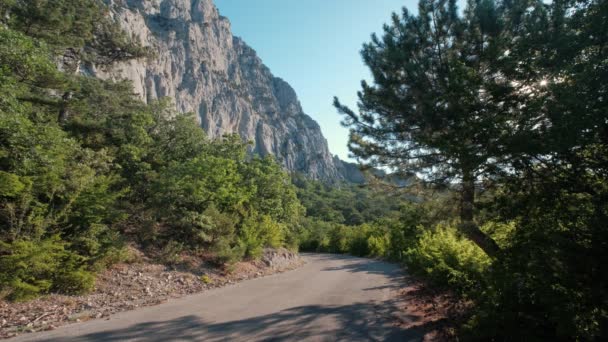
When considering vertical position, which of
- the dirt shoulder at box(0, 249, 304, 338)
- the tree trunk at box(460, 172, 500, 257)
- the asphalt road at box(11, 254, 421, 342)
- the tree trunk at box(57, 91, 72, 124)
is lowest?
the asphalt road at box(11, 254, 421, 342)

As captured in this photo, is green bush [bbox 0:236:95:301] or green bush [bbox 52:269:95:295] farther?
green bush [bbox 52:269:95:295]

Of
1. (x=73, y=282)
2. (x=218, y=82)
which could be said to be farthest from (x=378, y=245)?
(x=218, y=82)

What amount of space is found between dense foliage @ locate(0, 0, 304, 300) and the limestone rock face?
50366 mm

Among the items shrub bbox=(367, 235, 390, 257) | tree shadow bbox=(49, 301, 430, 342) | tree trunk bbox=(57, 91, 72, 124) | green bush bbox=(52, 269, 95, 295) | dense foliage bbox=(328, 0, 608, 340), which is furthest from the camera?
shrub bbox=(367, 235, 390, 257)

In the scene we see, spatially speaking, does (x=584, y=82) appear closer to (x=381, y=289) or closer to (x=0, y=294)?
(x=381, y=289)

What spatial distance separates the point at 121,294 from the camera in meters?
8.40

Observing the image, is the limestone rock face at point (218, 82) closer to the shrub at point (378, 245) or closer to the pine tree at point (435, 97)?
the shrub at point (378, 245)

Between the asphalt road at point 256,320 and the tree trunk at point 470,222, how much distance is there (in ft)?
7.60

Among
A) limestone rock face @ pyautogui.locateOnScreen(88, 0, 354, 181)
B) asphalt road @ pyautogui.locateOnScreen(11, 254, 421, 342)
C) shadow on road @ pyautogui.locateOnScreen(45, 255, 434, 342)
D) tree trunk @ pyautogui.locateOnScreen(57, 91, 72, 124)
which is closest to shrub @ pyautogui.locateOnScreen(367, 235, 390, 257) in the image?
asphalt road @ pyautogui.locateOnScreen(11, 254, 421, 342)

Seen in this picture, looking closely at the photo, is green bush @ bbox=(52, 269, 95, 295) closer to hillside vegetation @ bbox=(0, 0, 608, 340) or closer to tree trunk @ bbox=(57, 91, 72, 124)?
hillside vegetation @ bbox=(0, 0, 608, 340)

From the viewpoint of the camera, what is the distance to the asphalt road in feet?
17.8

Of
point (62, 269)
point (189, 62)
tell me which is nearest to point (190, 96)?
point (189, 62)

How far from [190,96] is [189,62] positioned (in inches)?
573

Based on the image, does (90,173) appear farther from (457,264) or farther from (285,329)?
(457,264)
